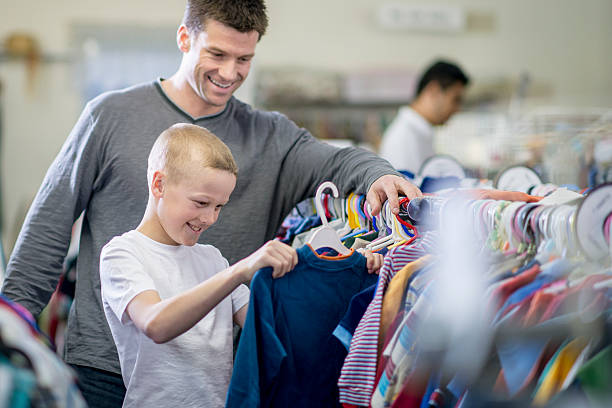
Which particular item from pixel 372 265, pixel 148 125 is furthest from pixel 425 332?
pixel 148 125

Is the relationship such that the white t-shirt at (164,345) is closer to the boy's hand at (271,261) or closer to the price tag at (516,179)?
the boy's hand at (271,261)

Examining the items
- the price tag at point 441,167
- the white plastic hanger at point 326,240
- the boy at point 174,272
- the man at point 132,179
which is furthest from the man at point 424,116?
the boy at point 174,272

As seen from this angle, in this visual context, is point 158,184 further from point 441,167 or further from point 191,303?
point 441,167

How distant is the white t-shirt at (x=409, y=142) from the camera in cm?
336

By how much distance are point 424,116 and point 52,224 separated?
94.7 inches

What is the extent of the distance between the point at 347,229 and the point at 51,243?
0.70 metres

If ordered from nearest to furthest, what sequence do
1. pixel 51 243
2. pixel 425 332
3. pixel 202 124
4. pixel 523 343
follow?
pixel 523 343
pixel 425 332
pixel 51 243
pixel 202 124

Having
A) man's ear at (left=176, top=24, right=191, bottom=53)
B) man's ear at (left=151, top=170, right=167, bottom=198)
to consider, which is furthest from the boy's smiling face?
man's ear at (left=176, top=24, right=191, bottom=53)

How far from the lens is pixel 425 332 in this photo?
3.71 ft

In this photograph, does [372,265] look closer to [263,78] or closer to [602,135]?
[602,135]

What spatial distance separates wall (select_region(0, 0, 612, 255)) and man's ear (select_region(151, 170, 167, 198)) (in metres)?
4.52

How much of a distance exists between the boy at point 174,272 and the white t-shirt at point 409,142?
208cm

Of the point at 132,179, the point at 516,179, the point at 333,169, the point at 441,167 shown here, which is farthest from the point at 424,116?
the point at 132,179

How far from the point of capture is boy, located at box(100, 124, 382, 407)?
1.25 m
